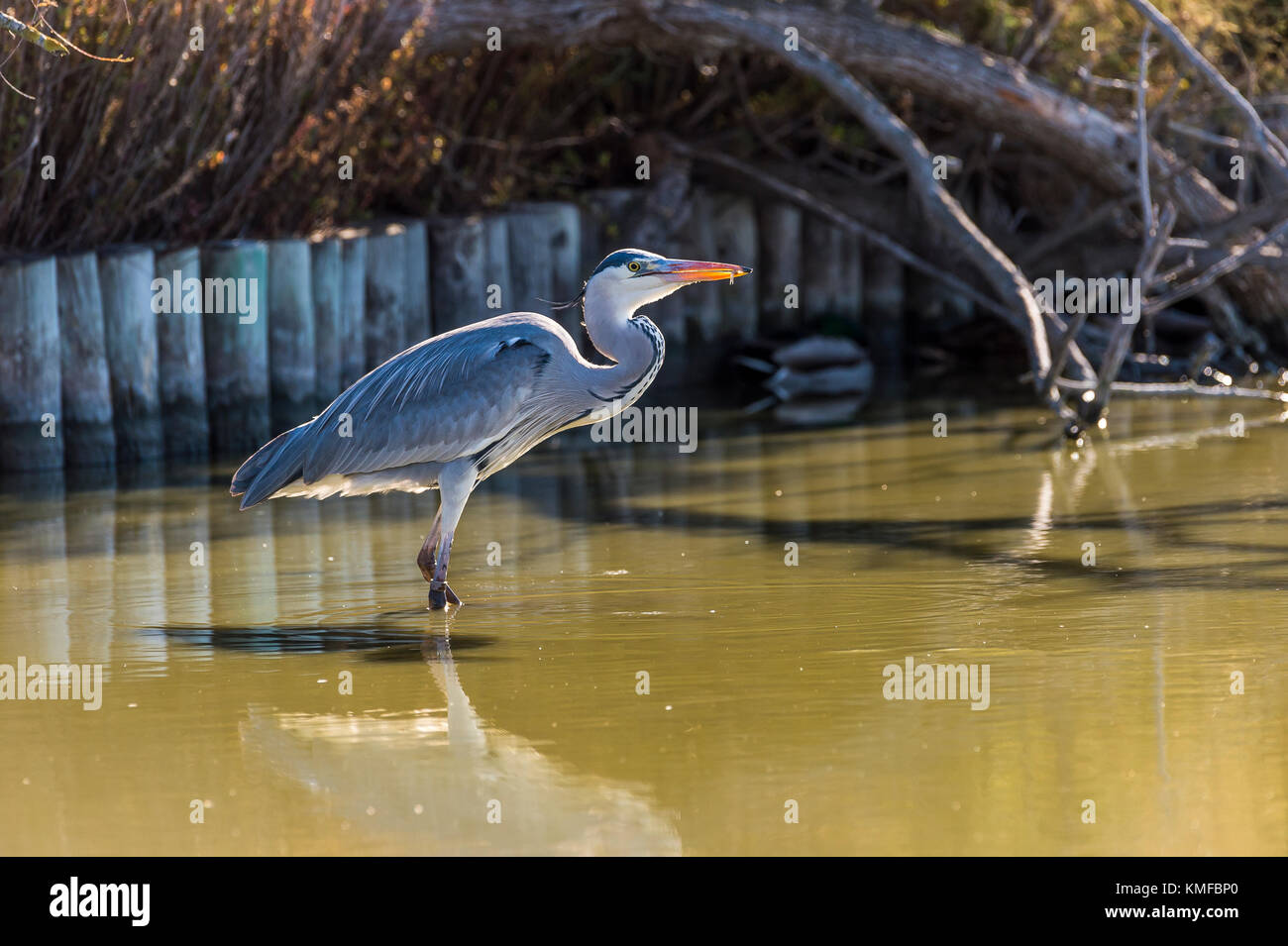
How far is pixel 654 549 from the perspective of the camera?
28.0ft

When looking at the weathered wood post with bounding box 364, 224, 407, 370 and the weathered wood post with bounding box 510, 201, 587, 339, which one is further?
the weathered wood post with bounding box 510, 201, 587, 339

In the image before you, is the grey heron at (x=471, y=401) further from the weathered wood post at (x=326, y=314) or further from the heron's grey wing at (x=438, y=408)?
the weathered wood post at (x=326, y=314)

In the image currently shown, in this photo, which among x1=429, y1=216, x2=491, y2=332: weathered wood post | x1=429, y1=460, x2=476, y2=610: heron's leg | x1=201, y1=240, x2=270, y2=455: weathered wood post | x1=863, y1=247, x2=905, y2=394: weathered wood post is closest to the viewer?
x1=429, y1=460, x2=476, y2=610: heron's leg

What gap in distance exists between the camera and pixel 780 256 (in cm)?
1633

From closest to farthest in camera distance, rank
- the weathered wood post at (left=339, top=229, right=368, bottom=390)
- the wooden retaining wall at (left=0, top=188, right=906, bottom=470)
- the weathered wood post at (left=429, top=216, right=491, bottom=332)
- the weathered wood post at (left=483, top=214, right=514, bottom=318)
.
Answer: the wooden retaining wall at (left=0, top=188, right=906, bottom=470) < the weathered wood post at (left=339, top=229, right=368, bottom=390) < the weathered wood post at (left=429, top=216, right=491, bottom=332) < the weathered wood post at (left=483, top=214, right=514, bottom=318)

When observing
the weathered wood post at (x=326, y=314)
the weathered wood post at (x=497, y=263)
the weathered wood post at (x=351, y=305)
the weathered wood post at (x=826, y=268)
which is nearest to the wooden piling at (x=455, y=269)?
the weathered wood post at (x=497, y=263)

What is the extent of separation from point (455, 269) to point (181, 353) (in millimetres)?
2839

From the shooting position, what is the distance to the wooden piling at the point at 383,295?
13305 millimetres

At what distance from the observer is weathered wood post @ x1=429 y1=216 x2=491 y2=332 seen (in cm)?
1392

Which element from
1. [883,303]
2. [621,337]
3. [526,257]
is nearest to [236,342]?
[526,257]

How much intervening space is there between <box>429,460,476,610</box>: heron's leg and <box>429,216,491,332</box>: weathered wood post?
6124mm

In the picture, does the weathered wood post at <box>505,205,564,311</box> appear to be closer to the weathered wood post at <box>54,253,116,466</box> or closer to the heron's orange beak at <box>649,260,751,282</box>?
the weathered wood post at <box>54,253,116,466</box>

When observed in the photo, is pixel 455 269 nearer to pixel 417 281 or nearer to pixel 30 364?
pixel 417 281

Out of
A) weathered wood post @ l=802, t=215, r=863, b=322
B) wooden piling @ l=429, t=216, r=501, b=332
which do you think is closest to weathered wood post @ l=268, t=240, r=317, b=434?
wooden piling @ l=429, t=216, r=501, b=332
